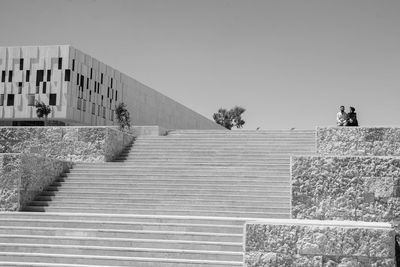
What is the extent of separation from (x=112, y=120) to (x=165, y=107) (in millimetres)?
12619

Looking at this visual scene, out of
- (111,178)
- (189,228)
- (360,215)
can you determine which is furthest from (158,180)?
(360,215)

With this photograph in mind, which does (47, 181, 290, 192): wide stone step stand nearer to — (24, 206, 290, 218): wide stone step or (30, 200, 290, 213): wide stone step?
(30, 200, 290, 213): wide stone step

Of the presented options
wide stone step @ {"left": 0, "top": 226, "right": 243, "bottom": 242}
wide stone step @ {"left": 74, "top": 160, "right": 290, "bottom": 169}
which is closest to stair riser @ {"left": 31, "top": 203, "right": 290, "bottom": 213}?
wide stone step @ {"left": 0, "top": 226, "right": 243, "bottom": 242}

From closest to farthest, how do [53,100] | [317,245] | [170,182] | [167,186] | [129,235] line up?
[317,245] → [129,235] → [167,186] → [170,182] → [53,100]

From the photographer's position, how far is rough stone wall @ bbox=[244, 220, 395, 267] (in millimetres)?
6945

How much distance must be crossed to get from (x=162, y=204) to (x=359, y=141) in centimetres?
615

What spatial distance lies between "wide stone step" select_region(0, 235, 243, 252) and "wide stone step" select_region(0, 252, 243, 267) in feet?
1.48

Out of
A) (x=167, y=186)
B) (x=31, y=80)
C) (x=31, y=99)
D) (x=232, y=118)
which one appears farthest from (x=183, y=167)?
(x=232, y=118)

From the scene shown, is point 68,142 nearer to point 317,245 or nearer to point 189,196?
point 189,196

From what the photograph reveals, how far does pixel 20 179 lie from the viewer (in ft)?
45.3

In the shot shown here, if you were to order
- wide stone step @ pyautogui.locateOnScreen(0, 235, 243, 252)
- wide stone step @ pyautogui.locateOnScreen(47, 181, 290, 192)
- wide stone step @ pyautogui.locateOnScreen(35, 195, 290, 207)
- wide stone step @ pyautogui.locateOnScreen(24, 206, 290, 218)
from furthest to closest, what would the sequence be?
1. wide stone step @ pyautogui.locateOnScreen(47, 181, 290, 192)
2. wide stone step @ pyautogui.locateOnScreen(35, 195, 290, 207)
3. wide stone step @ pyautogui.locateOnScreen(24, 206, 290, 218)
4. wide stone step @ pyautogui.locateOnScreen(0, 235, 243, 252)

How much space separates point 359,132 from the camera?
1554 cm

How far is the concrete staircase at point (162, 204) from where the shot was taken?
10.5 meters

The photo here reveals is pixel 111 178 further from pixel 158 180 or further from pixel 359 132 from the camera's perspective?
pixel 359 132
